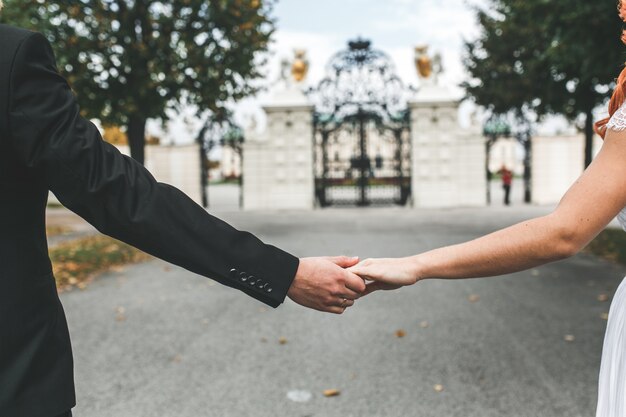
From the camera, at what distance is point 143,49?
487 inches

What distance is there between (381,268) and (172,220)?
3.23 ft

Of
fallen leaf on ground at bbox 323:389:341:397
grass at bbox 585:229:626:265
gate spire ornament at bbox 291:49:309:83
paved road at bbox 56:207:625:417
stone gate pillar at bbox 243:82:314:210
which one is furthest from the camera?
gate spire ornament at bbox 291:49:309:83

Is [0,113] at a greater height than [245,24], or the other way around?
[245,24]

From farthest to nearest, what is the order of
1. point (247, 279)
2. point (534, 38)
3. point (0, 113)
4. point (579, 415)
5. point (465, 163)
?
point (465, 163)
point (534, 38)
point (579, 415)
point (247, 279)
point (0, 113)

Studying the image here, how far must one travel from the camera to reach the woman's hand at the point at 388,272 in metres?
2.30

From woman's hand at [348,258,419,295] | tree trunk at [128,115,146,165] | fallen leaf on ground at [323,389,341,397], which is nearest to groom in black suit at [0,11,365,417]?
woman's hand at [348,258,419,295]

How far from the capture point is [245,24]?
1352 cm

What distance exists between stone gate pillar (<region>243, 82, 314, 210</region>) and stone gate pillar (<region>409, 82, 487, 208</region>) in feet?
14.4

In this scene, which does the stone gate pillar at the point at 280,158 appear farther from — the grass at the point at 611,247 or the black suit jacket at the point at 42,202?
the black suit jacket at the point at 42,202

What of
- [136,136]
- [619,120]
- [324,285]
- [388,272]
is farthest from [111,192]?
[136,136]

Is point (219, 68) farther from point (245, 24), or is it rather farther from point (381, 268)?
point (381, 268)

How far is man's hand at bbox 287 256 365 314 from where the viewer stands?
235 centimetres

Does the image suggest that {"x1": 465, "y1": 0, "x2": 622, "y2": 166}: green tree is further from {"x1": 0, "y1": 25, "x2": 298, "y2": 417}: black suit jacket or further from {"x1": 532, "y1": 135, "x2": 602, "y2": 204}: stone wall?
{"x1": 0, "y1": 25, "x2": 298, "y2": 417}: black suit jacket

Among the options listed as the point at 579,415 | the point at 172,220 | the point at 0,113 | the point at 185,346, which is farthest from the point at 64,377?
the point at 185,346
